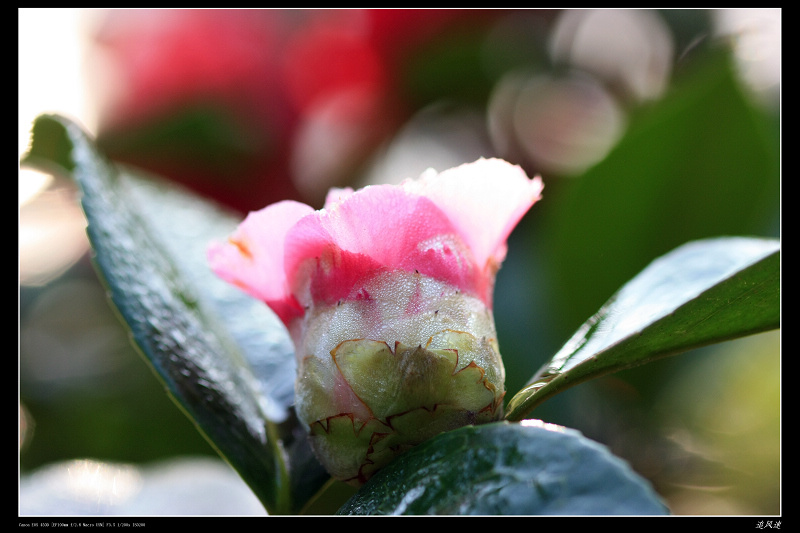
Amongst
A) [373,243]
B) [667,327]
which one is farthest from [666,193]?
[373,243]

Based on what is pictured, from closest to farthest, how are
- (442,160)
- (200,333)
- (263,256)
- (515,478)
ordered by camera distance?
(515,478) < (263,256) < (200,333) < (442,160)

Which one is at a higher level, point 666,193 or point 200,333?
point 666,193

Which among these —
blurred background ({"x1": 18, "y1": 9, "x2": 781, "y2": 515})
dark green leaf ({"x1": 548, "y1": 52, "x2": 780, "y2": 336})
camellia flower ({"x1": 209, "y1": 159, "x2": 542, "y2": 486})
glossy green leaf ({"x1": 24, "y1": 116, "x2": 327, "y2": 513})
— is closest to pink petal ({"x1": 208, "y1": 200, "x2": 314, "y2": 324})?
camellia flower ({"x1": 209, "y1": 159, "x2": 542, "y2": 486})

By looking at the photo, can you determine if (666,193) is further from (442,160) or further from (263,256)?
(263,256)

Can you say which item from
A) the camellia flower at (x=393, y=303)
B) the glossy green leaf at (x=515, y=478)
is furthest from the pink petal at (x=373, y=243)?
the glossy green leaf at (x=515, y=478)

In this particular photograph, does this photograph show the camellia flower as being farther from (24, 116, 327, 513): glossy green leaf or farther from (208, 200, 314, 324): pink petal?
(24, 116, 327, 513): glossy green leaf

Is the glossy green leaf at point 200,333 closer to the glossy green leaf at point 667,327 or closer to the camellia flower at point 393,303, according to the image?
the camellia flower at point 393,303
